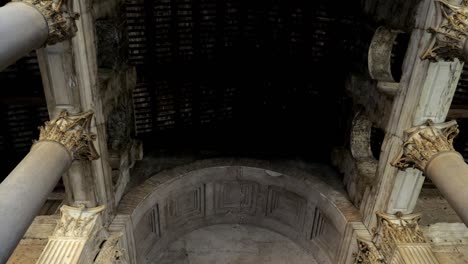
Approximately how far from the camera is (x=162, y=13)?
794 cm

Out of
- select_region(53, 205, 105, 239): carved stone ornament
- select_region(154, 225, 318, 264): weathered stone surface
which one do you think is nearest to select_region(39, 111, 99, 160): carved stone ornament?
select_region(53, 205, 105, 239): carved stone ornament

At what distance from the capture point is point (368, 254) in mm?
6371

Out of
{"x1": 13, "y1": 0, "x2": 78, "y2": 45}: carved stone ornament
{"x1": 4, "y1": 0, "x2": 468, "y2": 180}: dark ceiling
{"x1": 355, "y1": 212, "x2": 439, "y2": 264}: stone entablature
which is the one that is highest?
{"x1": 13, "y1": 0, "x2": 78, "y2": 45}: carved stone ornament

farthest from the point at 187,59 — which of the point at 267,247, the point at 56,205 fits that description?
the point at 267,247

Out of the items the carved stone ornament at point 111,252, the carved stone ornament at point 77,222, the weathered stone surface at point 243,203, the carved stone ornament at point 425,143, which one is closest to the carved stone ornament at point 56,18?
the carved stone ornament at point 77,222

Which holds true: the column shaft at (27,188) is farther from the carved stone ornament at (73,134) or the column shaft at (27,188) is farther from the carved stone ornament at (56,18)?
the carved stone ornament at (56,18)

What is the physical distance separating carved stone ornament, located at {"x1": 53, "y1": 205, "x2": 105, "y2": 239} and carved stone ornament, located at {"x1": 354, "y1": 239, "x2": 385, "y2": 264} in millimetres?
4389

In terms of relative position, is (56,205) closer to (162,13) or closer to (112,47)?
(112,47)

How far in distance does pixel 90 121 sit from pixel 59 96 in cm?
54

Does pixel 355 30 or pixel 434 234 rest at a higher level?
pixel 355 30

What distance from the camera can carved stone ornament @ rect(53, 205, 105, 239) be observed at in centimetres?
564

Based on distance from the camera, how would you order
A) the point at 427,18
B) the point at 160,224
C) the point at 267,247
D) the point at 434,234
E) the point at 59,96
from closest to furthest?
the point at 427,18 → the point at 59,96 → the point at 434,234 → the point at 160,224 → the point at 267,247

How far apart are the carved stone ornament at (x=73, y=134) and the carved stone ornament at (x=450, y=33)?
4.68 metres

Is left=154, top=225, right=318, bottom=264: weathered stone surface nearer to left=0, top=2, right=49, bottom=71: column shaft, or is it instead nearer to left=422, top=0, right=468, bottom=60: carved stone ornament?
left=422, top=0, right=468, bottom=60: carved stone ornament
